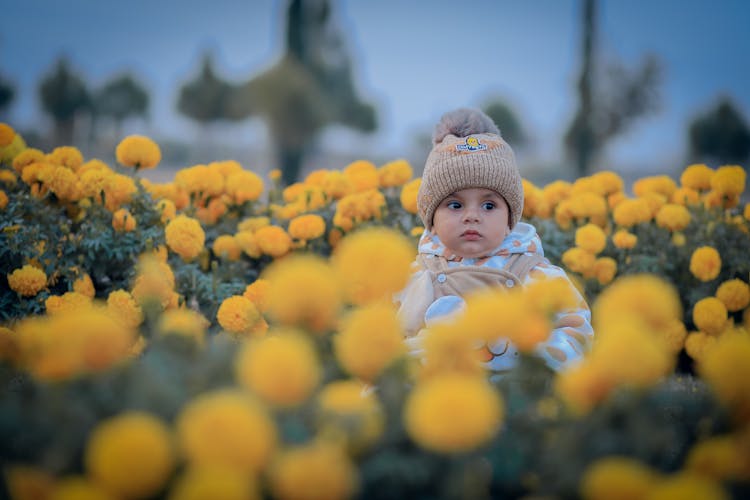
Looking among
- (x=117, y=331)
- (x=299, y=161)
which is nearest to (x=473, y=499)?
(x=117, y=331)

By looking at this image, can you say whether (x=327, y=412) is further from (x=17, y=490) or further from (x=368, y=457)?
(x=17, y=490)

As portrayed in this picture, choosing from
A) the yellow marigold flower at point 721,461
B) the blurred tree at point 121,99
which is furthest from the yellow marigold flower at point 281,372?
the blurred tree at point 121,99

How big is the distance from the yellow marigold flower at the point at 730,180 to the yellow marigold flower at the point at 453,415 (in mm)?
2850

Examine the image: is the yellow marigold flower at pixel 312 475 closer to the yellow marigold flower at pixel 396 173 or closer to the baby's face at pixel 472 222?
the baby's face at pixel 472 222

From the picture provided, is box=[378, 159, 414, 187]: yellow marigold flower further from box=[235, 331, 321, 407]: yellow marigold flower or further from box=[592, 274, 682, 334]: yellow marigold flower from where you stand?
box=[235, 331, 321, 407]: yellow marigold flower

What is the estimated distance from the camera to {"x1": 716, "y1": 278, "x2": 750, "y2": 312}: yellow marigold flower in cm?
283

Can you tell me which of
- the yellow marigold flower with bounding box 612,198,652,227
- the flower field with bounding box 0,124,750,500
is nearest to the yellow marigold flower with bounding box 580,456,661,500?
the flower field with bounding box 0,124,750,500

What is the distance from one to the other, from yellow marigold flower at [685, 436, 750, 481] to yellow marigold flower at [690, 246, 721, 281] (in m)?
2.25

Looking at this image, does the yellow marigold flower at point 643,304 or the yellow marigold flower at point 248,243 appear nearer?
the yellow marigold flower at point 643,304

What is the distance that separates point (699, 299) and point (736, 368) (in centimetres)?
241

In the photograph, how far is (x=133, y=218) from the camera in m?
2.79

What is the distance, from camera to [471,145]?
8.04 feet

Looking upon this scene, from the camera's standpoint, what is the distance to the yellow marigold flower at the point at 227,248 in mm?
3059

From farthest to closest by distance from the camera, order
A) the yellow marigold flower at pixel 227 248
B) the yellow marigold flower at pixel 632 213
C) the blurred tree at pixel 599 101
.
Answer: the blurred tree at pixel 599 101, the yellow marigold flower at pixel 632 213, the yellow marigold flower at pixel 227 248
